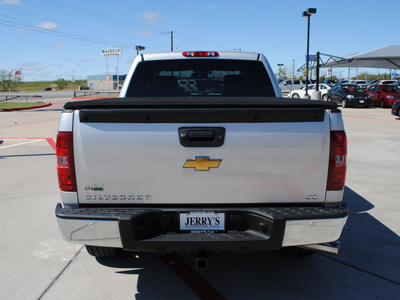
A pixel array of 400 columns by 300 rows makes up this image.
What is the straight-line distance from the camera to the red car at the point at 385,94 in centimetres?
2539

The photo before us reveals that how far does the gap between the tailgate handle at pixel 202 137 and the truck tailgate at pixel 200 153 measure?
0.07 ft

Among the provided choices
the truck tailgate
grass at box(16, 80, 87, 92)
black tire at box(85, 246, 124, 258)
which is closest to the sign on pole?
grass at box(16, 80, 87, 92)

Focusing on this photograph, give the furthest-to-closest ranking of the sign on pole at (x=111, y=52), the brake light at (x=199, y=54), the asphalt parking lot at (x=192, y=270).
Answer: the sign on pole at (x=111, y=52) → the brake light at (x=199, y=54) → the asphalt parking lot at (x=192, y=270)

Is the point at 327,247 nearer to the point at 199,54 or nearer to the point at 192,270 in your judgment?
the point at 192,270

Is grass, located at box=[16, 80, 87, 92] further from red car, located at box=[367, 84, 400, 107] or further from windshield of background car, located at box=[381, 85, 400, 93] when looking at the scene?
windshield of background car, located at box=[381, 85, 400, 93]

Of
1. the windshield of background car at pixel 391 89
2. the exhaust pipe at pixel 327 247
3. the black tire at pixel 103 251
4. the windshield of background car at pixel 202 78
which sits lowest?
the black tire at pixel 103 251

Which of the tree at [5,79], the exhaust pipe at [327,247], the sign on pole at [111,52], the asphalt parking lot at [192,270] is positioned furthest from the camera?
the tree at [5,79]

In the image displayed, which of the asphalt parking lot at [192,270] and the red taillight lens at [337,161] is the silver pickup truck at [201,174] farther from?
the asphalt parking lot at [192,270]

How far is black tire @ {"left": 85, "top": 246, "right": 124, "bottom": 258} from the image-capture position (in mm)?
3445

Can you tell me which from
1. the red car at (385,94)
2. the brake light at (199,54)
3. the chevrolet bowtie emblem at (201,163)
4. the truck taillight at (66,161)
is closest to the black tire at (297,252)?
the chevrolet bowtie emblem at (201,163)

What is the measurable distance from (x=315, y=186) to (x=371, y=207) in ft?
10.4

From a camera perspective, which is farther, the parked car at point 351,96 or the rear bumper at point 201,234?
the parked car at point 351,96

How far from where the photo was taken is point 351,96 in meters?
25.2

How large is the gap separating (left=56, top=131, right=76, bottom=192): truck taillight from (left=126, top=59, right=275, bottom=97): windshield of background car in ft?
5.99
